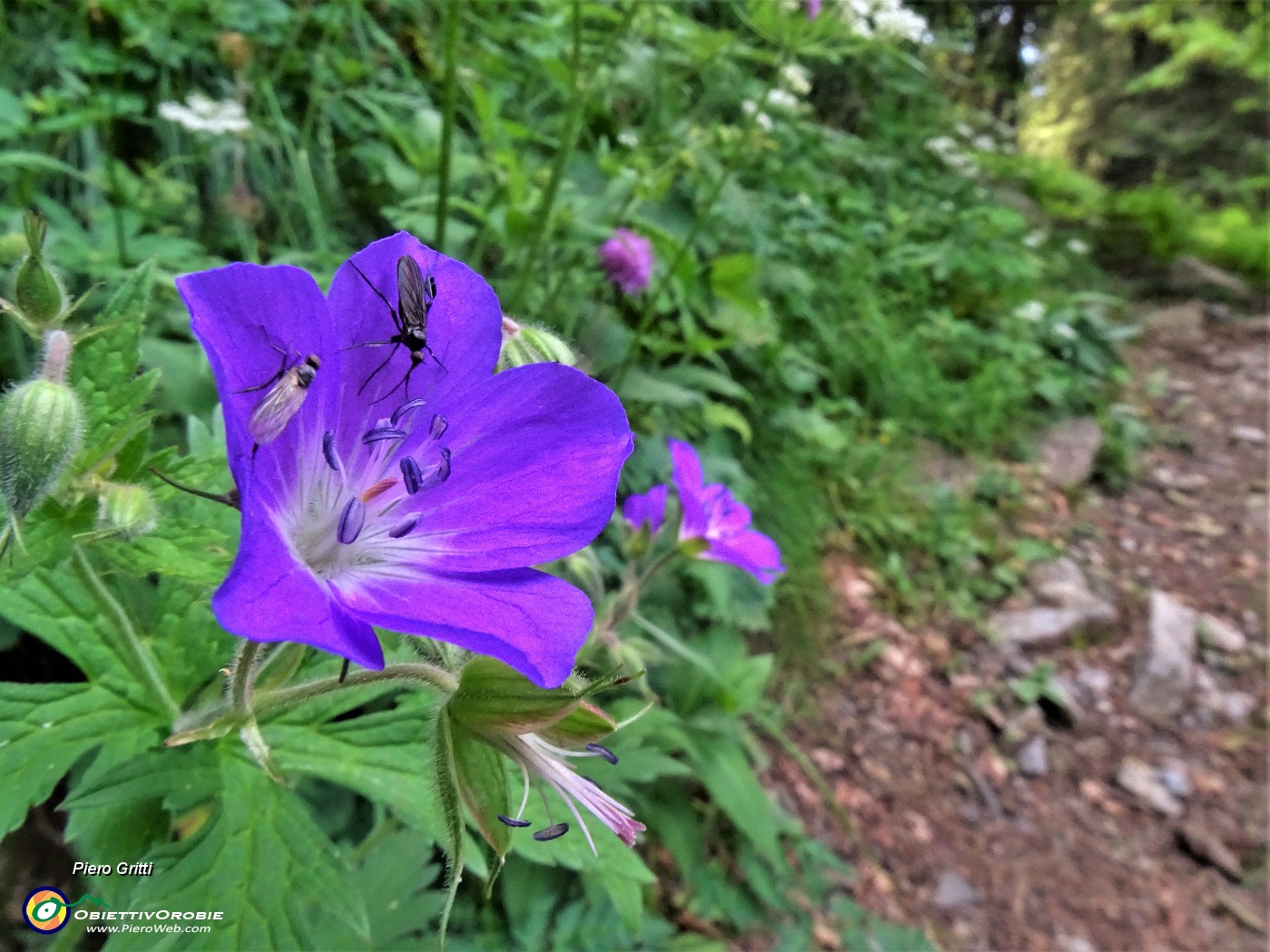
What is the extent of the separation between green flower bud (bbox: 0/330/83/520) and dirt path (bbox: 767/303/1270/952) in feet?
9.46

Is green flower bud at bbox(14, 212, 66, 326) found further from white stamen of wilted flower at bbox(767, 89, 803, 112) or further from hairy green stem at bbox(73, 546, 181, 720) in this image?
white stamen of wilted flower at bbox(767, 89, 803, 112)

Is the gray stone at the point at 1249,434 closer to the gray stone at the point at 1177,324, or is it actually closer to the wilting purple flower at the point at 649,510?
the gray stone at the point at 1177,324

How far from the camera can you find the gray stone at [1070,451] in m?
5.55

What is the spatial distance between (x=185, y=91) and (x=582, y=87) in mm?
1726

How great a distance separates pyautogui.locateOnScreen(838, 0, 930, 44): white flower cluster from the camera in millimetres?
2209

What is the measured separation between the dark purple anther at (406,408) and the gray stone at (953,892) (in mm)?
3125

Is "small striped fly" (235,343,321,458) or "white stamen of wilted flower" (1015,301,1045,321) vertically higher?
"small striped fly" (235,343,321,458)

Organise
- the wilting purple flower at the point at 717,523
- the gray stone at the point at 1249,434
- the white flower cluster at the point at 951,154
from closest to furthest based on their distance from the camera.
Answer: the wilting purple flower at the point at 717,523 → the gray stone at the point at 1249,434 → the white flower cluster at the point at 951,154

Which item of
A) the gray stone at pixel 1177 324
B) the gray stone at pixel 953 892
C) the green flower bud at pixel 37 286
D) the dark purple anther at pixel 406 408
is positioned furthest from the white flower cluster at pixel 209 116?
the gray stone at pixel 1177 324

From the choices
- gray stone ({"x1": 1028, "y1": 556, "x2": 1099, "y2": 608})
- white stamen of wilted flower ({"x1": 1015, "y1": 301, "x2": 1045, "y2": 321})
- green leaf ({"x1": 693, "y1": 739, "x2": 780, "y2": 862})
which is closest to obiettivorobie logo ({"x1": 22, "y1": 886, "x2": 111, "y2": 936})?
green leaf ({"x1": 693, "y1": 739, "x2": 780, "y2": 862})

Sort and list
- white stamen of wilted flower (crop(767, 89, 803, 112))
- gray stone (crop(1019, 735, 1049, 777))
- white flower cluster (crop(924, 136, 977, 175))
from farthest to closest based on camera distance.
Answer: white flower cluster (crop(924, 136, 977, 175))
gray stone (crop(1019, 735, 1049, 777))
white stamen of wilted flower (crop(767, 89, 803, 112))

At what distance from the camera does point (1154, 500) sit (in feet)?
18.9

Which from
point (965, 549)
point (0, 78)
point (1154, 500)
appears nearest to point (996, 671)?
point (965, 549)

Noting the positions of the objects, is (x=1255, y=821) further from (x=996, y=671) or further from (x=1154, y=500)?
(x=1154, y=500)
